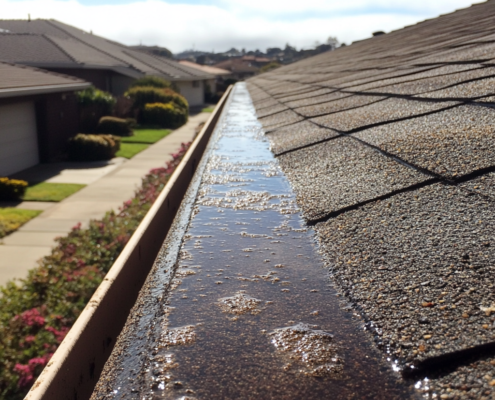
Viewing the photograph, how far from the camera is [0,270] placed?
9.03 m

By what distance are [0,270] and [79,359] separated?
8677 millimetres

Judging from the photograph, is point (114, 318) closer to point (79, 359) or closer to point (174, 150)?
point (79, 359)

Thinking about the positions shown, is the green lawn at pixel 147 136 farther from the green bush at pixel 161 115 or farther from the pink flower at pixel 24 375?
the pink flower at pixel 24 375

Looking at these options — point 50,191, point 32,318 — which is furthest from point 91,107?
point 32,318

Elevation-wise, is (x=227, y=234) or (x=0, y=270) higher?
(x=227, y=234)

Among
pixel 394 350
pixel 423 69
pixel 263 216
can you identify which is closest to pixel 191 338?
pixel 394 350

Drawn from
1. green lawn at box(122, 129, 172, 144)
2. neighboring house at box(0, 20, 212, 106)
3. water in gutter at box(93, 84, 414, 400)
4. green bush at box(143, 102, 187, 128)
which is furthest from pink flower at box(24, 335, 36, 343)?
green bush at box(143, 102, 187, 128)

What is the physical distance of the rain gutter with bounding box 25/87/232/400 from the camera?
1.17m

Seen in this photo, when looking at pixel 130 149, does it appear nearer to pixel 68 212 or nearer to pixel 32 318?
pixel 68 212

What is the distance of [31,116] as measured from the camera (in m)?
20.0

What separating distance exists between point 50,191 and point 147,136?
1465 cm

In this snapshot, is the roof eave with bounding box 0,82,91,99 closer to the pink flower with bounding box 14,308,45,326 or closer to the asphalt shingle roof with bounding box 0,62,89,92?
the asphalt shingle roof with bounding box 0,62,89,92

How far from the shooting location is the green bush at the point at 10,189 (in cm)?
1410

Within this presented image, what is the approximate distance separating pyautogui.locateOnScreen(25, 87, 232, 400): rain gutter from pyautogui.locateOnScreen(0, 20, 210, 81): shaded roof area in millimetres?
27651
